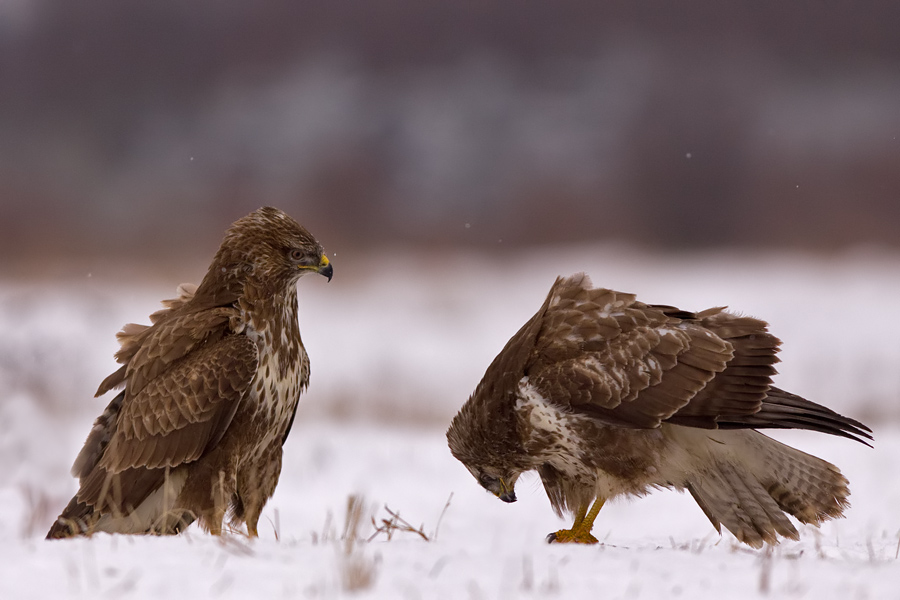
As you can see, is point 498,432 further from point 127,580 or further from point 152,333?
point 127,580

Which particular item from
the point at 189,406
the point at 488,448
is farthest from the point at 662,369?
the point at 189,406

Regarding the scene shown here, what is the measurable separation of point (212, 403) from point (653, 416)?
8.56ft

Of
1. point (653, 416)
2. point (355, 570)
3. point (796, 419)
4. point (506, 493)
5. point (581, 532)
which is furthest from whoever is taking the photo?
point (506, 493)

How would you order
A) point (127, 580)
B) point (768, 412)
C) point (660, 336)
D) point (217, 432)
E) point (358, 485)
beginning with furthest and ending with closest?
1. point (358, 485)
2. point (660, 336)
3. point (768, 412)
4. point (217, 432)
5. point (127, 580)

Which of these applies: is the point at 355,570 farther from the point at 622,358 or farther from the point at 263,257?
the point at 622,358

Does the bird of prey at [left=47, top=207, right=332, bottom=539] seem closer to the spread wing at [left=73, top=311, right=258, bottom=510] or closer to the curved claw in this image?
the spread wing at [left=73, top=311, right=258, bottom=510]

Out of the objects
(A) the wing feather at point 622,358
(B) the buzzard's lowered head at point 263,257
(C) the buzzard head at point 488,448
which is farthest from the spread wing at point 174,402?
(A) the wing feather at point 622,358

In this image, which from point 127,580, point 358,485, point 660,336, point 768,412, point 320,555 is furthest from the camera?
point 358,485

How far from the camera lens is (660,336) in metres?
Result: 5.79

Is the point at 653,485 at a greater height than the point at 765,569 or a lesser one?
greater

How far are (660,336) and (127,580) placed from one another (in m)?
3.66

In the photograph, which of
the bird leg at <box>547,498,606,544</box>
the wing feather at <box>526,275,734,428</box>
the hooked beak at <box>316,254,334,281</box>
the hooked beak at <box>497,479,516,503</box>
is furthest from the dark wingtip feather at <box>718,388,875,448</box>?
the hooked beak at <box>316,254,334,281</box>

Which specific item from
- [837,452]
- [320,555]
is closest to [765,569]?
[320,555]

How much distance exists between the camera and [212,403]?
504cm
